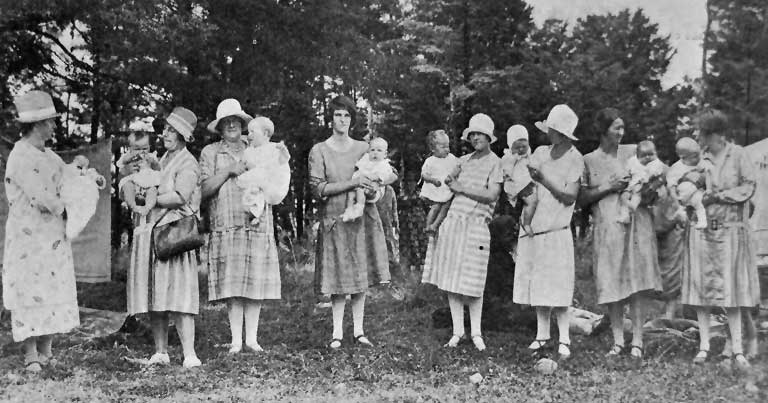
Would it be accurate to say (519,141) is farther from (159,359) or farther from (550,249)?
(159,359)

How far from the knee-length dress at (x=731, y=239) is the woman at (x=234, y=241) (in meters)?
3.57

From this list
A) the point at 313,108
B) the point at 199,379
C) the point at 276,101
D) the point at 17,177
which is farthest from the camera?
the point at 313,108

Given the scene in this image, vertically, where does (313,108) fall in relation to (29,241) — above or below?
above

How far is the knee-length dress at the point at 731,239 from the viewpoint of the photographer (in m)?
5.89

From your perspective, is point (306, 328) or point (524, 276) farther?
point (306, 328)

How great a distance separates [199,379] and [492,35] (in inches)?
522

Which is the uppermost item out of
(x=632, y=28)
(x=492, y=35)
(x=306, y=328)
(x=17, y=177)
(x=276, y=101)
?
(x=492, y=35)

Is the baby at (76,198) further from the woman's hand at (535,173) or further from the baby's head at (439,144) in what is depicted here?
the woman's hand at (535,173)

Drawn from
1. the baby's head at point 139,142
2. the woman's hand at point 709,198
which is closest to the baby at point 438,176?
the woman's hand at point 709,198

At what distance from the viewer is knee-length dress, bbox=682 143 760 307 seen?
5.89 meters

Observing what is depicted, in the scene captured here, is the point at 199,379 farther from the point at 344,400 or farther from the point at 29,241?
the point at 29,241

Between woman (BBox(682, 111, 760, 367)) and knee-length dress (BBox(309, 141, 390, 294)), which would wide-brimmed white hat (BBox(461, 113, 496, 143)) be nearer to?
knee-length dress (BBox(309, 141, 390, 294))

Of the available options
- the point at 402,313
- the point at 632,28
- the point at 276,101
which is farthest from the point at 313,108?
the point at 632,28

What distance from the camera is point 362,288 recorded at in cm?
670
